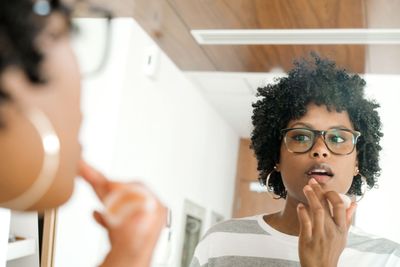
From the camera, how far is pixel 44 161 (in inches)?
13.5

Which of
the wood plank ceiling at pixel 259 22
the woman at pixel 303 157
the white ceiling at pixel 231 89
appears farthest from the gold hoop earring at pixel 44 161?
the white ceiling at pixel 231 89

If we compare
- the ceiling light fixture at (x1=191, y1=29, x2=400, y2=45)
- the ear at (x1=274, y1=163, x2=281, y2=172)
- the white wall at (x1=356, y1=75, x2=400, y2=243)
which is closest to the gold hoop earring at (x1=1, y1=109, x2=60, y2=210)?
the ear at (x1=274, y1=163, x2=281, y2=172)

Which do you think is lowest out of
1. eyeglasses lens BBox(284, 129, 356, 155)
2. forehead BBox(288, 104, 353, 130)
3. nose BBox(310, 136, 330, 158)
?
nose BBox(310, 136, 330, 158)

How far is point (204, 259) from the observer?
1.07 metres

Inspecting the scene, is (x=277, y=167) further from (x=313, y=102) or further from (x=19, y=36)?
(x=19, y=36)

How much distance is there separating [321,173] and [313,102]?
0.19 meters

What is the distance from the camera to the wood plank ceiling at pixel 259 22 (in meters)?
1.75

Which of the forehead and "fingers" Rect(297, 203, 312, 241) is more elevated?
the forehead

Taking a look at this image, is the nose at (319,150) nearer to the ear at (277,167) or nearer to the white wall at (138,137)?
the ear at (277,167)

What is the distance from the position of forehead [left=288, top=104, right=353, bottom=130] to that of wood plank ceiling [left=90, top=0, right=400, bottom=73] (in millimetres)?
779

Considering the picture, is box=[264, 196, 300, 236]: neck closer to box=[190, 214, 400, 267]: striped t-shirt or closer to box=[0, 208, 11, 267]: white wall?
box=[190, 214, 400, 267]: striped t-shirt

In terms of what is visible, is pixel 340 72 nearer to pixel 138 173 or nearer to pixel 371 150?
pixel 371 150

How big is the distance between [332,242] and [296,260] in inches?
13.6

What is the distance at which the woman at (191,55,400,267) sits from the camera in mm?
890
